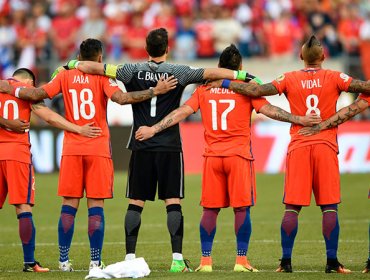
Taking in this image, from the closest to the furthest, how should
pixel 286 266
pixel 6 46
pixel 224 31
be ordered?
pixel 286 266
pixel 224 31
pixel 6 46

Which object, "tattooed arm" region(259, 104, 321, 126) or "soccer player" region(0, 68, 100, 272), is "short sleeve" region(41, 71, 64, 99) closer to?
"soccer player" region(0, 68, 100, 272)

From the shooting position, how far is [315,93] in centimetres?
1147

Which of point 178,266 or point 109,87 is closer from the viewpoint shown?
point 178,266

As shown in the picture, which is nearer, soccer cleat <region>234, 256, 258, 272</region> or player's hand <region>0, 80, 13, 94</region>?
soccer cleat <region>234, 256, 258, 272</region>

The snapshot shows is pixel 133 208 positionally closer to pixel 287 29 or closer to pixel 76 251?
pixel 76 251

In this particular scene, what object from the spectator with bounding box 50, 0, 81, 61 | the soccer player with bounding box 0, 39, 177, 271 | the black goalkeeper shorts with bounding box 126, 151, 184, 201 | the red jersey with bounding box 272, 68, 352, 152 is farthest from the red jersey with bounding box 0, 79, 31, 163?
the spectator with bounding box 50, 0, 81, 61

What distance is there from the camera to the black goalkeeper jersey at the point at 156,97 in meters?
11.7

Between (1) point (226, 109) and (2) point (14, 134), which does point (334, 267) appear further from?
(2) point (14, 134)

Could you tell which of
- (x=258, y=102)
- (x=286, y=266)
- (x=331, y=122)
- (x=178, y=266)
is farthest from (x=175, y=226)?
(x=331, y=122)

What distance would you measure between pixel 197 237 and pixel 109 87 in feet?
15.3

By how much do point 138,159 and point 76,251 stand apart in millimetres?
2789

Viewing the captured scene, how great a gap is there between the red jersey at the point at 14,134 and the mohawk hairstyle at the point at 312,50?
10.8 ft

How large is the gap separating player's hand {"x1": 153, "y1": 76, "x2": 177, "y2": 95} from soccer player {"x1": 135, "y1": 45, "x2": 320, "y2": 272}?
272 millimetres

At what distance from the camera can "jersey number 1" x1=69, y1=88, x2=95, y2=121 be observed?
1173cm
